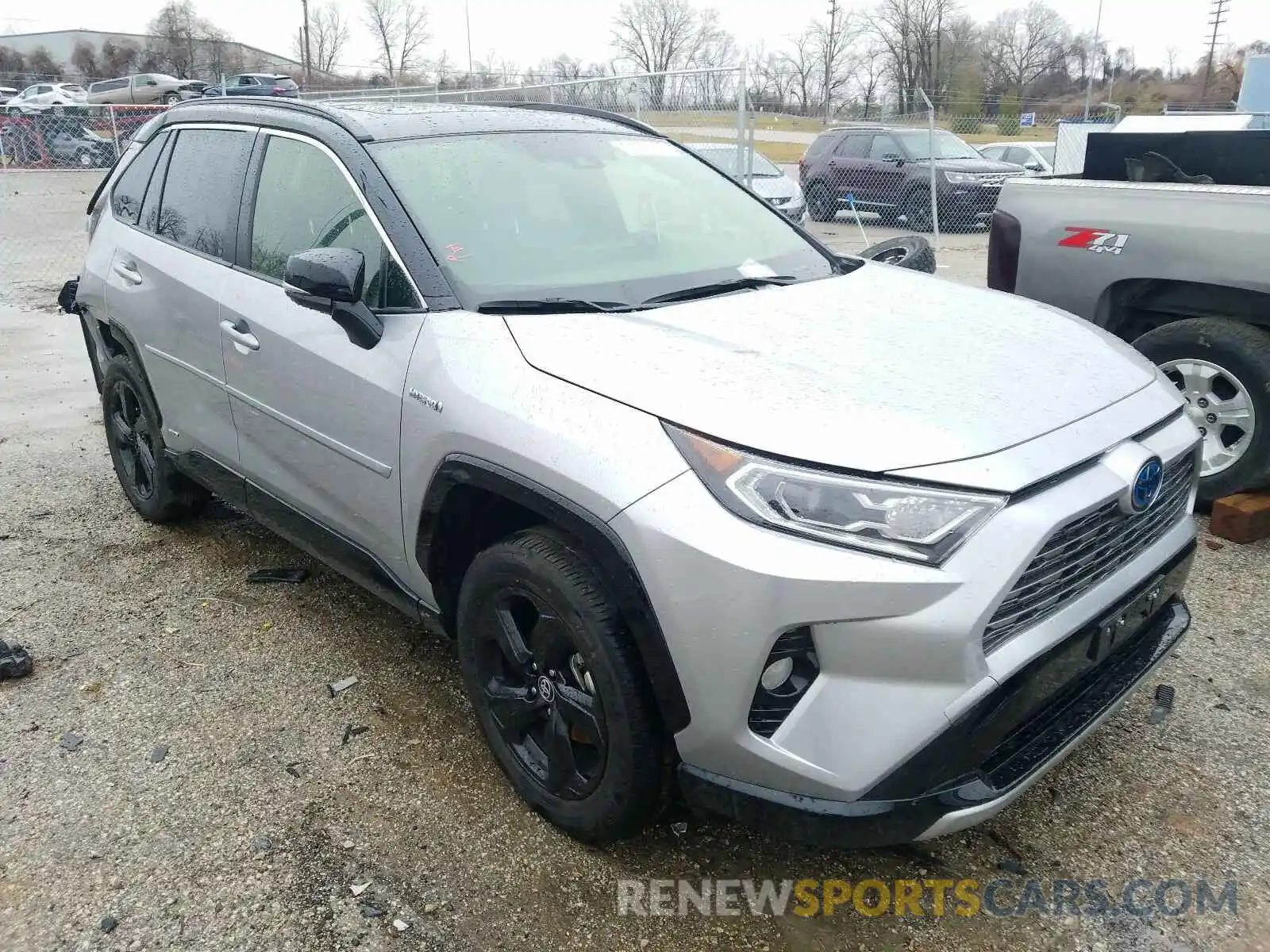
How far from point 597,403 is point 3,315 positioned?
9.52 metres

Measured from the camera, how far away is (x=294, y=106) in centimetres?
340

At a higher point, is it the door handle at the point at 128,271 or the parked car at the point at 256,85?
the parked car at the point at 256,85

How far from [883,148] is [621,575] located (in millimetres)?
14522

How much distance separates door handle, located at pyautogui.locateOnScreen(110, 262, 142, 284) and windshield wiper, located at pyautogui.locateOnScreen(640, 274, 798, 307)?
2.42 metres

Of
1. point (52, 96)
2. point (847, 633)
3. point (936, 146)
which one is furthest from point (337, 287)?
point (52, 96)

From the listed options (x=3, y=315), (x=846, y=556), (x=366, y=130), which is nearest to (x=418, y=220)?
(x=366, y=130)

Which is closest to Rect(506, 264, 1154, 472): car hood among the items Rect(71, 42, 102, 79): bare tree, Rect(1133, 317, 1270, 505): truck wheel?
Rect(1133, 317, 1270, 505): truck wheel

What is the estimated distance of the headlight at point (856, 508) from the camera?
6.18 feet

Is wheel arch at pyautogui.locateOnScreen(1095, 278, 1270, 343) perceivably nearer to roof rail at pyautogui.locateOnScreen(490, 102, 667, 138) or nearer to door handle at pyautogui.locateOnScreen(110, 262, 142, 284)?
roof rail at pyautogui.locateOnScreen(490, 102, 667, 138)

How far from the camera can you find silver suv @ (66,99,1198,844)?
190cm

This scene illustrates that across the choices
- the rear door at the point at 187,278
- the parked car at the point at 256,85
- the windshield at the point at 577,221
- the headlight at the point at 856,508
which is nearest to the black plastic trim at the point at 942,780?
the headlight at the point at 856,508

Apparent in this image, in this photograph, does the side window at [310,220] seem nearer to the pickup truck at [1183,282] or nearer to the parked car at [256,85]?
the pickup truck at [1183,282]

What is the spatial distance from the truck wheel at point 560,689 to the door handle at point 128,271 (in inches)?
92.9

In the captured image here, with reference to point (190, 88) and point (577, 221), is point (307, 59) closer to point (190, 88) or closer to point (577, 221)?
point (190, 88)
